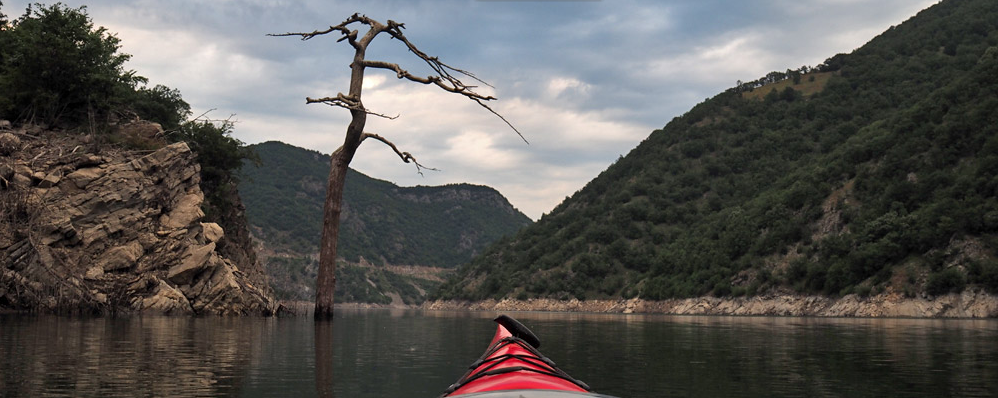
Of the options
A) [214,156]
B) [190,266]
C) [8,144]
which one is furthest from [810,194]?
[8,144]

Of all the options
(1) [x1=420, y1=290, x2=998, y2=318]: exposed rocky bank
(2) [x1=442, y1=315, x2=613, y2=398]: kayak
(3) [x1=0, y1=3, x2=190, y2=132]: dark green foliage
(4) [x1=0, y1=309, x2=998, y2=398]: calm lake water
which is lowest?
(1) [x1=420, y1=290, x2=998, y2=318]: exposed rocky bank

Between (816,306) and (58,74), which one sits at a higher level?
(58,74)

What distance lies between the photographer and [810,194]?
100625 mm

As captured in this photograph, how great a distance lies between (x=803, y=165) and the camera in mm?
128125

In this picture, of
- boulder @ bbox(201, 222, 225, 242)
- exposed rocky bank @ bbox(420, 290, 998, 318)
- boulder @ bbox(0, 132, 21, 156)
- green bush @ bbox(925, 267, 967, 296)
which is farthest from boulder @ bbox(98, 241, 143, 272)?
green bush @ bbox(925, 267, 967, 296)

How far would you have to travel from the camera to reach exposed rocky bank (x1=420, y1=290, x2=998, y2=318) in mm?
63188

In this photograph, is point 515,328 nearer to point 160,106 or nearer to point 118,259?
point 118,259

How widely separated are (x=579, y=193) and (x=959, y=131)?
334 ft

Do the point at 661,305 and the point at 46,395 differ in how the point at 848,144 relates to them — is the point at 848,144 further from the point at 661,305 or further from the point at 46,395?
the point at 46,395

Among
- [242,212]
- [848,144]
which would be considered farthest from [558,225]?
[242,212]

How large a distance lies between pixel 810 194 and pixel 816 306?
77.4 feet

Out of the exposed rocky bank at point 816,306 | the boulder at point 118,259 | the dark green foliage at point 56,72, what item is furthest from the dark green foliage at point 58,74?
the exposed rocky bank at point 816,306

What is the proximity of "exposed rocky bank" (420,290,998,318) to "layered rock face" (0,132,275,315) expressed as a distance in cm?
5580

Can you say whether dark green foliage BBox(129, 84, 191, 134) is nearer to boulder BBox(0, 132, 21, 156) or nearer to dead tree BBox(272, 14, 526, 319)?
boulder BBox(0, 132, 21, 156)
